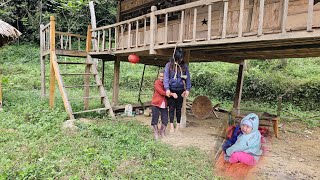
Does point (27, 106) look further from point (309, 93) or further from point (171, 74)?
point (309, 93)

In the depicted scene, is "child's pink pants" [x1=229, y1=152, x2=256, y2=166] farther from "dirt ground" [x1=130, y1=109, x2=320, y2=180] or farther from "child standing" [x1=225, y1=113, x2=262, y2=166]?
"dirt ground" [x1=130, y1=109, x2=320, y2=180]

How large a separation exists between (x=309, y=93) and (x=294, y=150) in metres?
6.80

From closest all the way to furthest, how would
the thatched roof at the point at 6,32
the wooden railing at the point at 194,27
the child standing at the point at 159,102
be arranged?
the wooden railing at the point at 194,27 < the child standing at the point at 159,102 < the thatched roof at the point at 6,32

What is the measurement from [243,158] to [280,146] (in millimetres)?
2266

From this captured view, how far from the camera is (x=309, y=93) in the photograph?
11039mm

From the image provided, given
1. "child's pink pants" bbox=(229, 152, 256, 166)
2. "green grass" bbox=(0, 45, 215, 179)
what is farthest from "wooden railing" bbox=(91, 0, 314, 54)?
"green grass" bbox=(0, 45, 215, 179)

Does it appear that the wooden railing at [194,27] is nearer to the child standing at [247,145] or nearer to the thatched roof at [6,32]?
the child standing at [247,145]

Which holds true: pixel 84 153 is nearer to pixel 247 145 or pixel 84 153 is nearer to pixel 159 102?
pixel 159 102

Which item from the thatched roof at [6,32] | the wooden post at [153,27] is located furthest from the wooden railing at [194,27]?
the thatched roof at [6,32]

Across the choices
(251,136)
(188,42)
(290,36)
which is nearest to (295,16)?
(290,36)

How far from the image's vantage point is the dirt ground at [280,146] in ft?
13.4

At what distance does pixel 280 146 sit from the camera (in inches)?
220

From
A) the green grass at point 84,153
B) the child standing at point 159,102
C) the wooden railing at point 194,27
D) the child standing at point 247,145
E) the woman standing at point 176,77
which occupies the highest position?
the wooden railing at point 194,27

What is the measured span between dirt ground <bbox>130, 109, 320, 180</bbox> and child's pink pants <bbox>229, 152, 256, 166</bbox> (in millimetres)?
162
